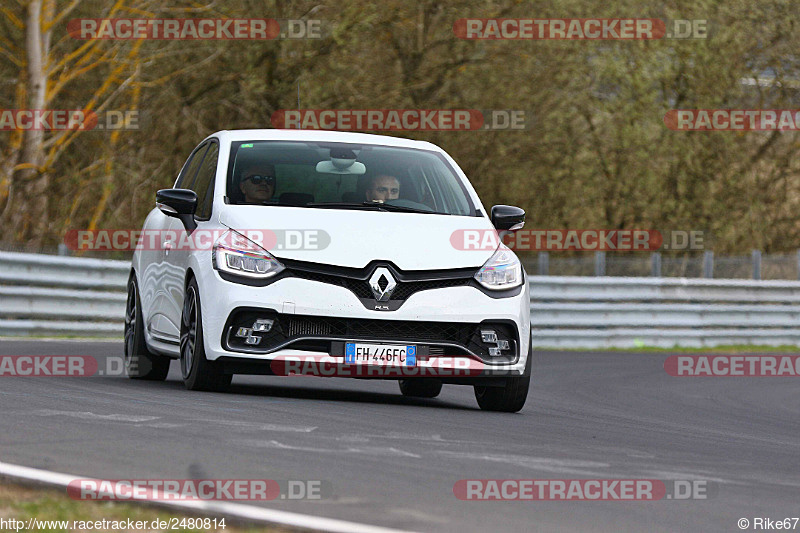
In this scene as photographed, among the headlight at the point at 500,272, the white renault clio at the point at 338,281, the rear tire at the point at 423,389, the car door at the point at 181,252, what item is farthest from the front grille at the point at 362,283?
the rear tire at the point at 423,389

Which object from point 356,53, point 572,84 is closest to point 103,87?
point 356,53

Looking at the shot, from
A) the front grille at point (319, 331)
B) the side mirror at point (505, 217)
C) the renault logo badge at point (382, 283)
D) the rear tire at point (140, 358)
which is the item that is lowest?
the rear tire at point (140, 358)

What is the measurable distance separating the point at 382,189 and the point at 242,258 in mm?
1369

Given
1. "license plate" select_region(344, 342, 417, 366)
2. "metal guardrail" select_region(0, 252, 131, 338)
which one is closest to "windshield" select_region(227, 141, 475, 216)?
"license plate" select_region(344, 342, 417, 366)

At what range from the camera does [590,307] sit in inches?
875

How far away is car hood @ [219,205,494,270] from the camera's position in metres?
9.20

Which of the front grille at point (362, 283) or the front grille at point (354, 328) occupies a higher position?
the front grille at point (362, 283)

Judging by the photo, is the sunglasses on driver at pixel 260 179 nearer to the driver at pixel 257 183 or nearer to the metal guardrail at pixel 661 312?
the driver at pixel 257 183

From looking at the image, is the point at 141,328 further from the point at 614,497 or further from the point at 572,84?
the point at 572,84

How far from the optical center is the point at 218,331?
30.2ft

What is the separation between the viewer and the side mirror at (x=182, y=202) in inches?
394

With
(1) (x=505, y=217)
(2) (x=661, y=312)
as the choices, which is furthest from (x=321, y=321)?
(2) (x=661, y=312)

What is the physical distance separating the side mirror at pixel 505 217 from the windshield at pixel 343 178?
0.65 feet

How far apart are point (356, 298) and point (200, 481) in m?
3.45
